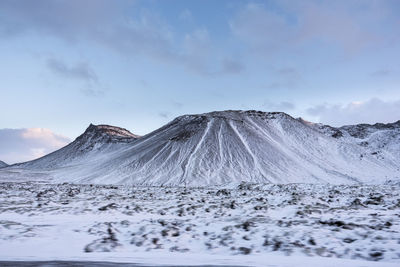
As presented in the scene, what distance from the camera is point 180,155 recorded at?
5850 centimetres

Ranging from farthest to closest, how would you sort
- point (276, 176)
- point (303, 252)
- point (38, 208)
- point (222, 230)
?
point (276, 176) < point (38, 208) < point (222, 230) < point (303, 252)

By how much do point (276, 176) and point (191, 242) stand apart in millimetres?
45287

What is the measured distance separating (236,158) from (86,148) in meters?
56.0

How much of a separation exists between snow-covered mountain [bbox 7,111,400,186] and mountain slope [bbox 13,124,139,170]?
17.0 metres

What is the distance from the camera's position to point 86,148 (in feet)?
304

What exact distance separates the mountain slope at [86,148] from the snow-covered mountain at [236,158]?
1700 centimetres

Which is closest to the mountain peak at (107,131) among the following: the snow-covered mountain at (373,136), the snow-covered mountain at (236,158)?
the snow-covered mountain at (236,158)

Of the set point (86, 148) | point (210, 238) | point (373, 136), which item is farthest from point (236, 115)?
point (210, 238)

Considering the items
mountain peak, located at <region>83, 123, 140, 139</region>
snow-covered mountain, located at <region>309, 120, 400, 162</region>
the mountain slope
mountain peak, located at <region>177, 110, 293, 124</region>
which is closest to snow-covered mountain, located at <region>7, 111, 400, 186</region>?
mountain peak, located at <region>177, 110, 293, 124</region>

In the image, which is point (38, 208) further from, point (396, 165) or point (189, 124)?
point (396, 165)

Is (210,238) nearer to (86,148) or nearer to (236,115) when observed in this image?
(236,115)

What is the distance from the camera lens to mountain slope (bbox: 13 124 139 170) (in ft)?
282

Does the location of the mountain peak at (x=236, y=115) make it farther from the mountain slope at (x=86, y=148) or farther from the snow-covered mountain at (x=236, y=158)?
the mountain slope at (x=86, y=148)

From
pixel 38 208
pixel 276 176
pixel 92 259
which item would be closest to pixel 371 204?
pixel 92 259
